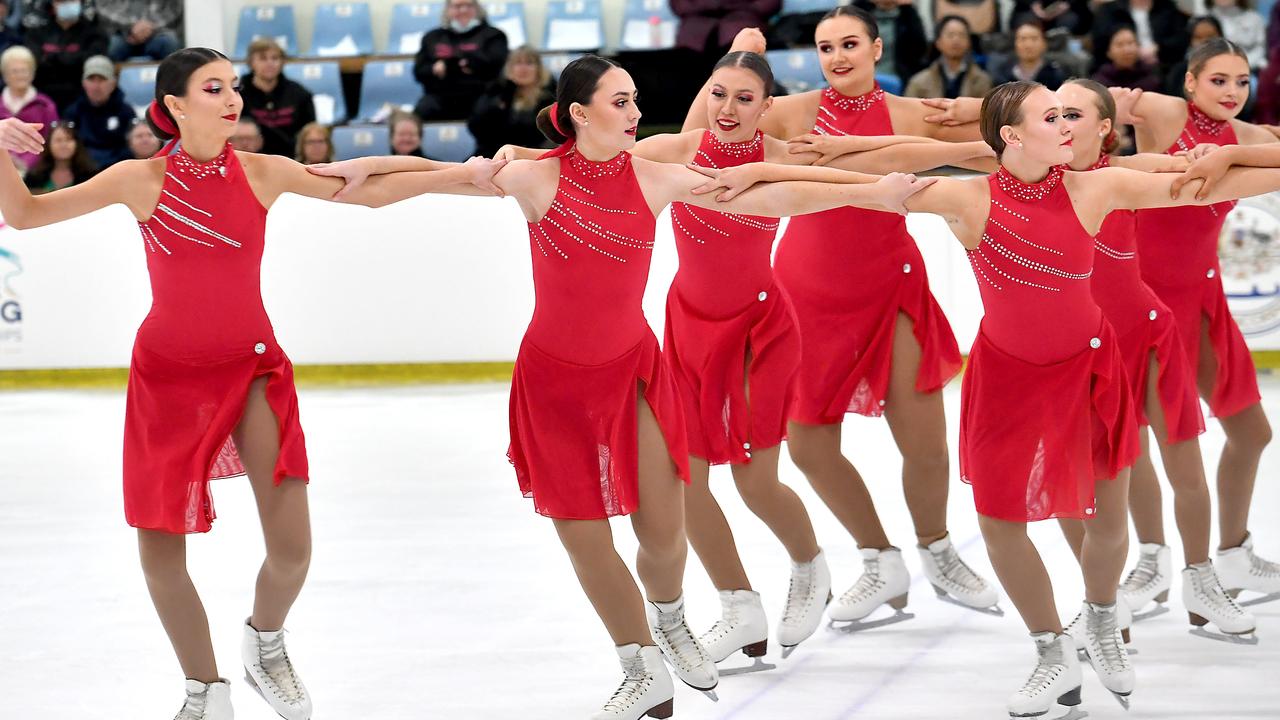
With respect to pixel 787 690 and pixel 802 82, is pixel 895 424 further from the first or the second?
pixel 802 82

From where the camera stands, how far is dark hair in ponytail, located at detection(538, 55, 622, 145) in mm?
3621

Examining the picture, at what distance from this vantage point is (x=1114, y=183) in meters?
3.70

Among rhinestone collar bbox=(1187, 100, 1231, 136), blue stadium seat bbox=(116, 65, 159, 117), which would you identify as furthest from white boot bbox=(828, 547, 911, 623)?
blue stadium seat bbox=(116, 65, 159, 117)

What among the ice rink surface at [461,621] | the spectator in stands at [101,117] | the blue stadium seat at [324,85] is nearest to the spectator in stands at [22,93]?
the spectator in stands at [101,117]

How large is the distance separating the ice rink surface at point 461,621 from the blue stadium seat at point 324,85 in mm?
4707

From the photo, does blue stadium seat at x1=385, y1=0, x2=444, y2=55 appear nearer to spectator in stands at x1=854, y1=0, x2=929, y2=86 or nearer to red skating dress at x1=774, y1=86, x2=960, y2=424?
spectator in stands at x1=854, y1=0, x2=929, y2=86

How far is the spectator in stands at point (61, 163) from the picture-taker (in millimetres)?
9938

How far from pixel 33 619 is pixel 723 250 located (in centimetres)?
238

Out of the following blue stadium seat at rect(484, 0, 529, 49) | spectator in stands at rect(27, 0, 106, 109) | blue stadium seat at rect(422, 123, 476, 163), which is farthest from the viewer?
blue stadium seat at rect(484, 0, 529, 49)

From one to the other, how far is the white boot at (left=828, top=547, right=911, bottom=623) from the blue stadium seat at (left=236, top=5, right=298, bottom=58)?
337 inches

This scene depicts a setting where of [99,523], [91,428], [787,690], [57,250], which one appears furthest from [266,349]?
[57,250]

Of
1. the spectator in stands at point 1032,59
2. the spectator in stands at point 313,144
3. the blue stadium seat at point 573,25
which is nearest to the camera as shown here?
the spectator in stands at point 1032,59

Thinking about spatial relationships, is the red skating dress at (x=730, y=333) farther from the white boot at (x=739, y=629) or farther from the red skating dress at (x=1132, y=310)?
the red skating dress at (x=1132, y=310)

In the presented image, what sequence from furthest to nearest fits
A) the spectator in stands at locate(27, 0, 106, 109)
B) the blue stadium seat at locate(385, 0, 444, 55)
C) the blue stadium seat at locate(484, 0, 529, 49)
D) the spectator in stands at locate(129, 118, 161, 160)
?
the blue stadium seat at locate(385, 0, 444, 55) → the blue stadium seat at locate(484, 0, 529, 49) → the spectator in stands at locate(27, 0, 106, 109) → the spectator in stands at locate(129, 118, 161, 160)
